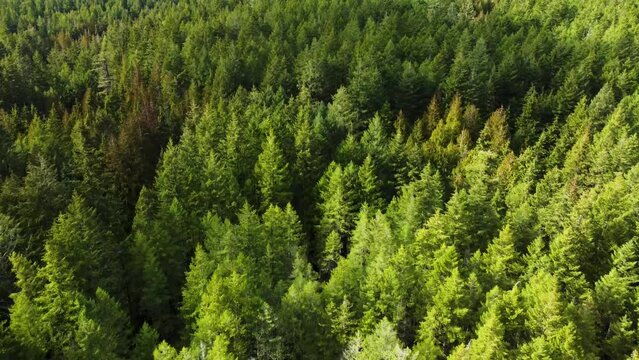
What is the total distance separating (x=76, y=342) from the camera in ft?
128

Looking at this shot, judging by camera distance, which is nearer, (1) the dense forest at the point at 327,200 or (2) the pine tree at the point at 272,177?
(1) the dense forest at the point at 327,200

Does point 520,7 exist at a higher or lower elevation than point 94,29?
higher

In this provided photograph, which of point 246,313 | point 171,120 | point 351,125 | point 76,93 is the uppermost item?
point 246,313

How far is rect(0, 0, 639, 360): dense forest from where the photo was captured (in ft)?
127

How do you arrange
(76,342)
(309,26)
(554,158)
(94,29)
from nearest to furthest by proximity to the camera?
(76,342) < (554,158) < (309,26) < (94,29)

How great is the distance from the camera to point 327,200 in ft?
196

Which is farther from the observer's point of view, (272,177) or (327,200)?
(272,177)

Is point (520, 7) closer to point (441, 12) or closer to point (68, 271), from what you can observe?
point (441, 12)

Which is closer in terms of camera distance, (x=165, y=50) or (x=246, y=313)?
(x=246, y=313)

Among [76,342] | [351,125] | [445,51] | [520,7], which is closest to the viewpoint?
[76,342]

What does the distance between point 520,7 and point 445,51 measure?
169ft

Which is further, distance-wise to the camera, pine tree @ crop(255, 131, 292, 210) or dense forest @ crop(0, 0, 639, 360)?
pine tree @ crop(255, 131, 292, 210)

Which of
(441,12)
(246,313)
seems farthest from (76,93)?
(441,12)

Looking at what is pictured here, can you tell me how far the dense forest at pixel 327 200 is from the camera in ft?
127
